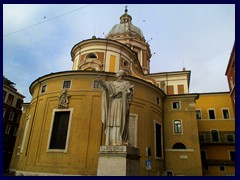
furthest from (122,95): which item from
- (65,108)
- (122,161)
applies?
(65,108)

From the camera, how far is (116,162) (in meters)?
5.09

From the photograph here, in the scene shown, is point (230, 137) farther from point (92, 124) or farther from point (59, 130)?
point (59, 130)

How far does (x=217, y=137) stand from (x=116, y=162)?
24984 millimetres

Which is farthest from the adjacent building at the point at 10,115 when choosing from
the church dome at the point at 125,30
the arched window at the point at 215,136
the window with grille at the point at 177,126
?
the arched window at the point at 215,136

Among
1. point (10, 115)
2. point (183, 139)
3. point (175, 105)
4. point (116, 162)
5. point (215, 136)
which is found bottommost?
point (116, 162)

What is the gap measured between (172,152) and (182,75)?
1114 cm

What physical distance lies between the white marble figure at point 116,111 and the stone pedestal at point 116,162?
279 mm

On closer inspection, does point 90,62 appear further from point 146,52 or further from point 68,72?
point 146,52

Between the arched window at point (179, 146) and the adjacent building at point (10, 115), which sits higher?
the adjacent building at point (10, 115)

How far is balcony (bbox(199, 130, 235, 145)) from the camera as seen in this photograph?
1006 inches

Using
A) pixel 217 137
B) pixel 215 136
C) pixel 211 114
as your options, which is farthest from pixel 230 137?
pixel 211 114

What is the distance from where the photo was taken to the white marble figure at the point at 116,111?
564cm

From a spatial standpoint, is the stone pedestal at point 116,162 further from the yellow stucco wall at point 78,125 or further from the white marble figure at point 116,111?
the yellow stucco wall at point 78,125
